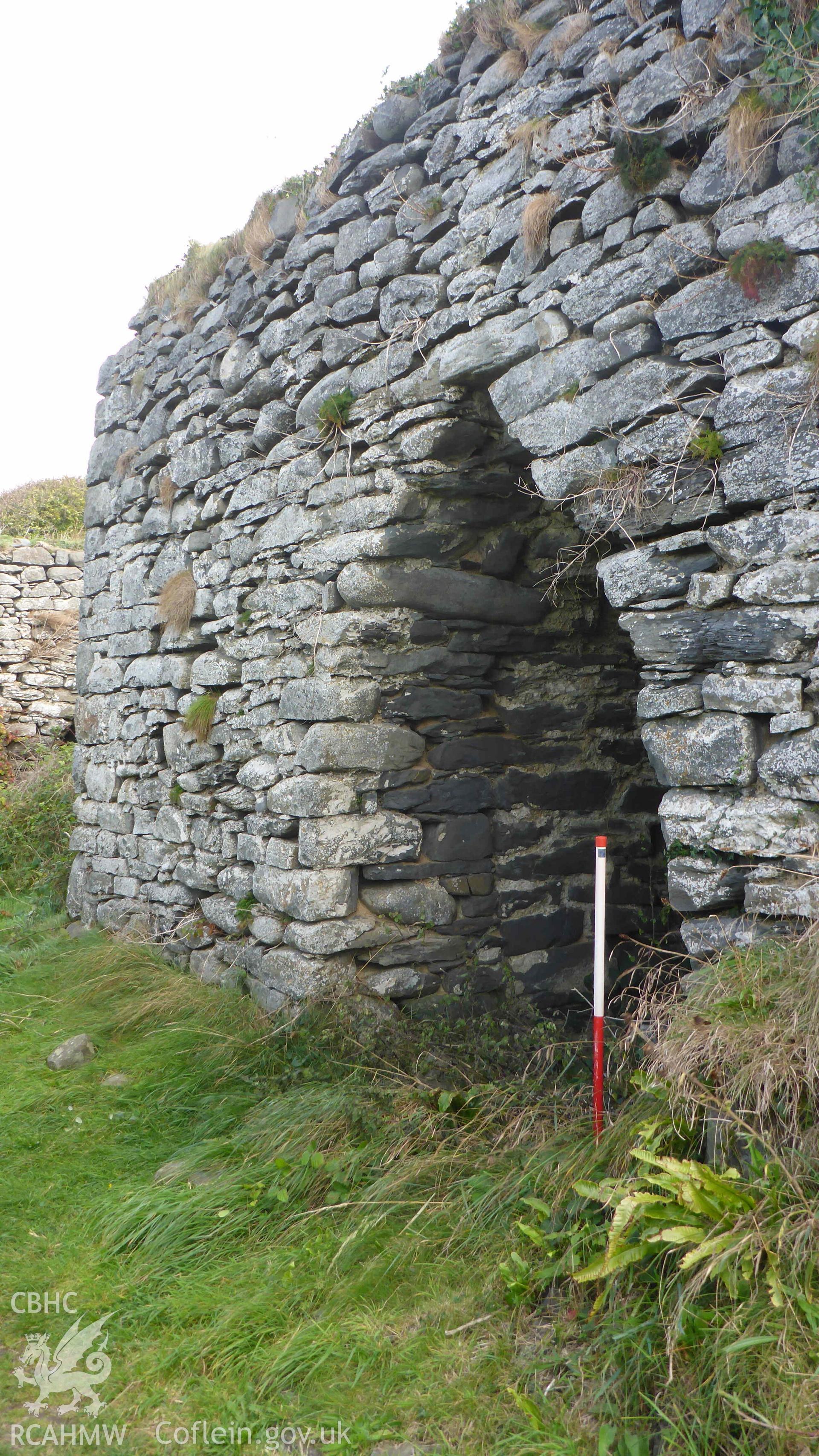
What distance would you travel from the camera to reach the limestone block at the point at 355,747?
4.38 meters

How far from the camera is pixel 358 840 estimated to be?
4.39 metres

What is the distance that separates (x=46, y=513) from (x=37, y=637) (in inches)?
135

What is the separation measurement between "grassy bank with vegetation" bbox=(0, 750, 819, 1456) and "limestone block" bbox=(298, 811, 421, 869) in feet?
2.22

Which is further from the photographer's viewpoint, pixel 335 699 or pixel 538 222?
pixel 335 699

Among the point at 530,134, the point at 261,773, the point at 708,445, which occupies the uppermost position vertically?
the point at 530,134

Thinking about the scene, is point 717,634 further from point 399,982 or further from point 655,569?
point 399,982

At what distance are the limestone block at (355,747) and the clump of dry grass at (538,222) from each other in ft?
6.47

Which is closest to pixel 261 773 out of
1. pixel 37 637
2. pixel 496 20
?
pixel 496 20

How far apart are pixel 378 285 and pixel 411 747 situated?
2095 millimetres

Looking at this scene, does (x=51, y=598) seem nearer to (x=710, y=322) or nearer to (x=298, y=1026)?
(x=298, y=1026)

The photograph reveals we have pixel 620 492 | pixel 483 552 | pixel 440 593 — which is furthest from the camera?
pixel 483 552

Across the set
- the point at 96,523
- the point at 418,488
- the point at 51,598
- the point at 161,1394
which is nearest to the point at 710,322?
the point at 418,488

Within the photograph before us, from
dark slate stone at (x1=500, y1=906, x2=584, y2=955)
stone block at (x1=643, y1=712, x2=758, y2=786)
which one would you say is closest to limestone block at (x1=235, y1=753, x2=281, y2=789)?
dark slate stone at (x1=500, y1=906, x2=584, y2=955)

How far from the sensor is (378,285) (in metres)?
4.57
